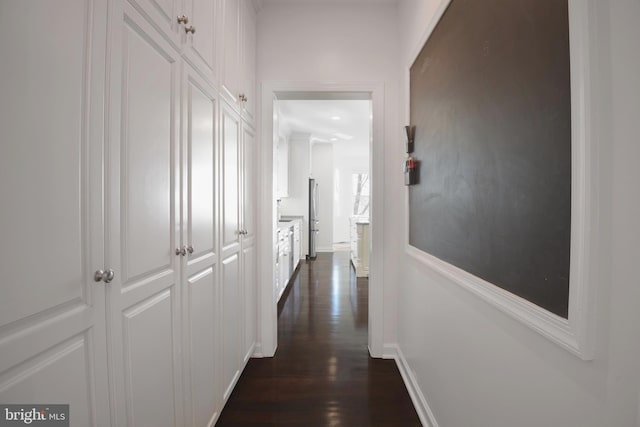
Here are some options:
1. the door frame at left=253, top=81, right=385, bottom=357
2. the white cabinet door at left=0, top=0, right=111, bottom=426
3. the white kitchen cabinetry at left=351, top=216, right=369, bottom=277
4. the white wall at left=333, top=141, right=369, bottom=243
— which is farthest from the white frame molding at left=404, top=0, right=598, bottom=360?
the white wall at left=333, top=141, right=369, bottom=243

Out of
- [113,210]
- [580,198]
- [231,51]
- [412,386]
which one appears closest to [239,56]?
[231,51]

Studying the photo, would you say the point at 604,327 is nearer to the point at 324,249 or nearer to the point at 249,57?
the point at 249,57

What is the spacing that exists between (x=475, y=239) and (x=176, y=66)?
4.34 ft

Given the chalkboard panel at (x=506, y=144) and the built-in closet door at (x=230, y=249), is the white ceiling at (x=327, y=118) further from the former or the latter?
the chalkboard panel at (x=506, y=144)

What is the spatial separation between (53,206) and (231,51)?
1525 mm

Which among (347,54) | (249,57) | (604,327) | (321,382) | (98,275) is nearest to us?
(604,327)

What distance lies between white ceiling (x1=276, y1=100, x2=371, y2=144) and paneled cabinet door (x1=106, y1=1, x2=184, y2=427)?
3209mm

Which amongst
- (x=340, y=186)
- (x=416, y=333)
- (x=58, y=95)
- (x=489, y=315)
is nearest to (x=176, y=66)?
(x=58, y=95)

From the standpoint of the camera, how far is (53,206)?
0.62 meters

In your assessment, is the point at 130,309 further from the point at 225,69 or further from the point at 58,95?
the point at 225,69

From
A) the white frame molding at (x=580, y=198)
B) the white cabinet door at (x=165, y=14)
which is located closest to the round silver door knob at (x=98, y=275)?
the white cabinet door at (x=165, y=14)

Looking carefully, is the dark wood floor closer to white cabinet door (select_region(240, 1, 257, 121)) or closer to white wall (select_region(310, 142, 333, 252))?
white cabinet door (select_region(240, 1, 257, 121))

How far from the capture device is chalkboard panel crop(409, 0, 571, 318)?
2.22 feet

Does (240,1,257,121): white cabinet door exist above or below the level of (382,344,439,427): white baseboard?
above
